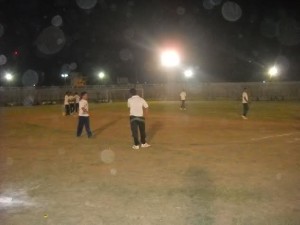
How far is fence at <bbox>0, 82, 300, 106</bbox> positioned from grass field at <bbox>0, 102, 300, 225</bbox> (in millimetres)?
33733

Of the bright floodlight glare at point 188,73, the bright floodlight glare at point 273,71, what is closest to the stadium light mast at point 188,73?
the bright floodlight glare at point 188,73

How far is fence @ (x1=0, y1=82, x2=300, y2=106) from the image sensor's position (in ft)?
155

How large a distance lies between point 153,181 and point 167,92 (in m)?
43.4

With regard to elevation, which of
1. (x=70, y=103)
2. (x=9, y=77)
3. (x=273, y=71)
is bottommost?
(x=70, y=103)

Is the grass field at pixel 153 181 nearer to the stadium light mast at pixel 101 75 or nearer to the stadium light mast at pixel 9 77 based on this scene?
the stadium light mast at pixel 9 77

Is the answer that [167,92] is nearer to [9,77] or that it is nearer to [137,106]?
[9,77]

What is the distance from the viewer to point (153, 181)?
836cm

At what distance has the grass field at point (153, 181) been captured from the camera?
20.3 feet

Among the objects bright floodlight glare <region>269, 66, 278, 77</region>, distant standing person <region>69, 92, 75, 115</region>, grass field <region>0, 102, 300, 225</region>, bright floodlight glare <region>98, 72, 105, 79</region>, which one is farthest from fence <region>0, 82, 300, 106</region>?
grass field <region>0, 102, 300, 225</region>

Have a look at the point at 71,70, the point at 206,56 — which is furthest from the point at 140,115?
the point at 71,70

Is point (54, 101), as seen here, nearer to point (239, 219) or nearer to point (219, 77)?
point (219, 77)

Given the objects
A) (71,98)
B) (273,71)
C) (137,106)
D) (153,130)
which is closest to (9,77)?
(71,98)

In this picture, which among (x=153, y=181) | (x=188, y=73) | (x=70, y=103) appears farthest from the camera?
(x=188, y=73)

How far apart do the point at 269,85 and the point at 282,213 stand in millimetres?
43041
